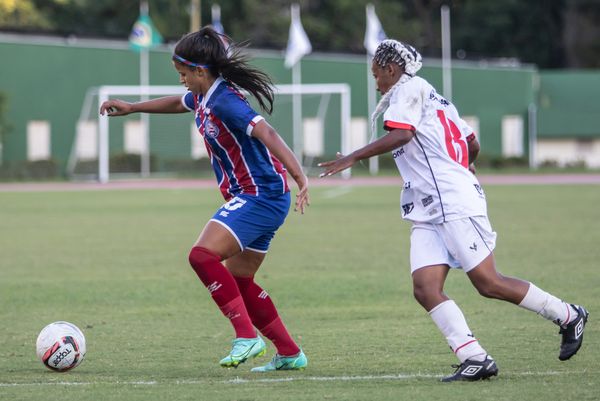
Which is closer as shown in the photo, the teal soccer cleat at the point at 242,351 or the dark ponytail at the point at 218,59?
the teal soccer cleat at the point at 242,351

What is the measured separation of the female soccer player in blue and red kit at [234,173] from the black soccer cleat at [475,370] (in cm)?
128

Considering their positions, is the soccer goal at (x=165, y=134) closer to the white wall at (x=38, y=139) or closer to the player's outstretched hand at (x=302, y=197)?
the white wall at (x=38, y=139)

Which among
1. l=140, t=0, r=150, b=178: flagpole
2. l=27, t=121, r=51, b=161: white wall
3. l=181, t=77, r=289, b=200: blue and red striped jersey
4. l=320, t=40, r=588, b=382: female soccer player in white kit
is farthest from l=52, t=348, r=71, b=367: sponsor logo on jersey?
l=27, t=121, r=51, b=161: white wall

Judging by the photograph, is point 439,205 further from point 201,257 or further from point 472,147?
point 201,257

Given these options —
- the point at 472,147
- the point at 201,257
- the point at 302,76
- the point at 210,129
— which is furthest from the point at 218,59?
the point at 302,76

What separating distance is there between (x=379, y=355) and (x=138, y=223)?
1599 cm

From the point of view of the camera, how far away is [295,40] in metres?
48.9

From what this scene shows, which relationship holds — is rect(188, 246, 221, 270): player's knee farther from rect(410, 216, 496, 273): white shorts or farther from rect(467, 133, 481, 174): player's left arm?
rect(467, 133, 481, 174): player's left arm

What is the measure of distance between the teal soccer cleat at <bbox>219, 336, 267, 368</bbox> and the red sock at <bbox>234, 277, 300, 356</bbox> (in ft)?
1.18

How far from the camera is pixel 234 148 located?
7637mm

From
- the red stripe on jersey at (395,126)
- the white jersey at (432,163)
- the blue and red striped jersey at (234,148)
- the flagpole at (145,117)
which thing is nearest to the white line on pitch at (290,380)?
the white jersey at (432,163)

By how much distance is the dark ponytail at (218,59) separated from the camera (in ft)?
25.3

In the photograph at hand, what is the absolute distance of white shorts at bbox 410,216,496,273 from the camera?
7199 mm

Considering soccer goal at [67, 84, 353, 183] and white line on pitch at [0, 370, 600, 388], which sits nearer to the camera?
white line on pitch at [0, 370, 600, 388]
